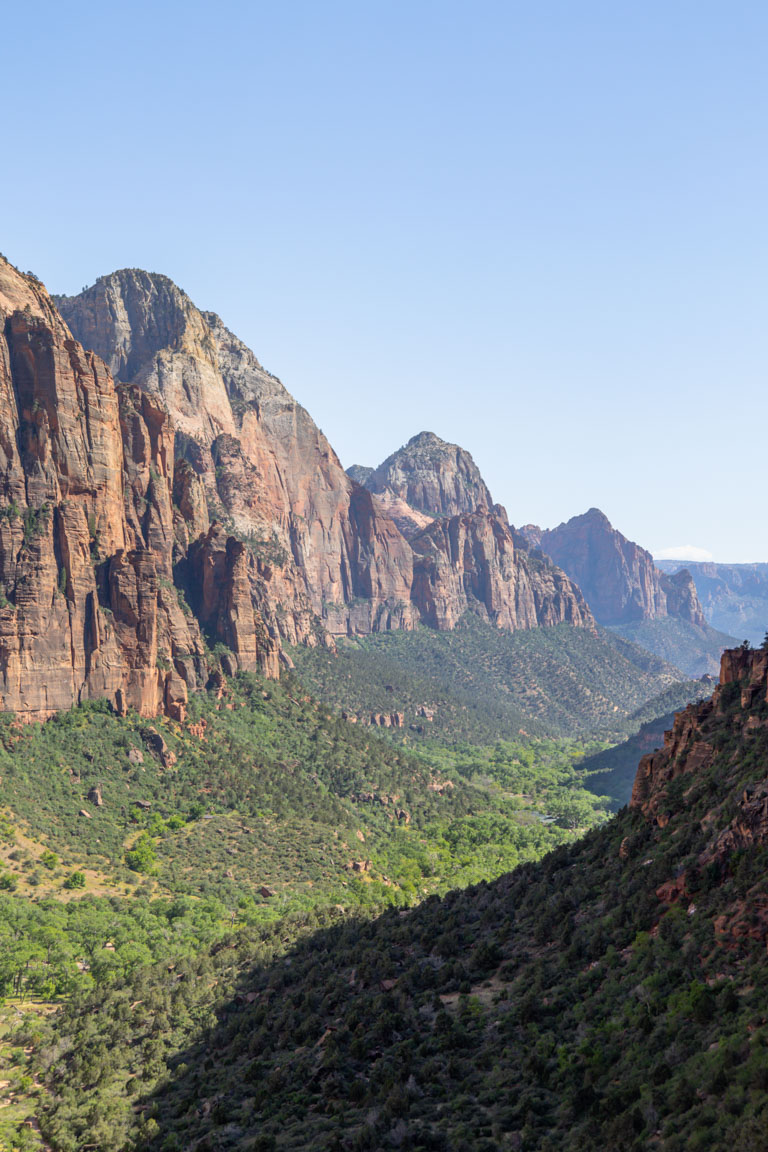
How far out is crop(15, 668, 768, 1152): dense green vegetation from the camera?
101 ft

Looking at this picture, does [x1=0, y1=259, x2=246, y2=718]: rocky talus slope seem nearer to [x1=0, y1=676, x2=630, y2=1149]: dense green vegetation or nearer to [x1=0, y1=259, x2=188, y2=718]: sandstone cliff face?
[x1=0, y1=259, x2=188, y2=718]: sandstone cliff face

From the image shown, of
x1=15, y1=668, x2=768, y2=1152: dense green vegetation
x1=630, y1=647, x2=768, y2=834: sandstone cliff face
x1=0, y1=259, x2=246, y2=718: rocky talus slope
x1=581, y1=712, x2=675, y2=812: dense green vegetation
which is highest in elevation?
x1=0, y1=259, x2=246, y2=718: rocky talus slope

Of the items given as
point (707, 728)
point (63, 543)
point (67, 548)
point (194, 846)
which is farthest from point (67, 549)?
point (707, 728)

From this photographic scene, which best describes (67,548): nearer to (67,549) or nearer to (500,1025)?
(67,549)

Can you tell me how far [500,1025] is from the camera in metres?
40.9

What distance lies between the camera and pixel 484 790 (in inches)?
6747

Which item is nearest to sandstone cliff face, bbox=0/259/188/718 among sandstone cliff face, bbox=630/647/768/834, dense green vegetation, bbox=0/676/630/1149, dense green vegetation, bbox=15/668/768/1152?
dense green vegetation, bbox=0/676/630/1149

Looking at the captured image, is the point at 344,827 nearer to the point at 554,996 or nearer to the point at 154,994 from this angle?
the point at 154,994

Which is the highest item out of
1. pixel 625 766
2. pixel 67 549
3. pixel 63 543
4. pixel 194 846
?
pixel 63 543

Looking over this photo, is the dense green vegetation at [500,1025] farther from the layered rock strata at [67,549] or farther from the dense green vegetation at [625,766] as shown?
the dense green vegetation at [625,766]

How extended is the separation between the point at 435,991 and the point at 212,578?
10433cm

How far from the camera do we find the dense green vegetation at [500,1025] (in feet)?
101

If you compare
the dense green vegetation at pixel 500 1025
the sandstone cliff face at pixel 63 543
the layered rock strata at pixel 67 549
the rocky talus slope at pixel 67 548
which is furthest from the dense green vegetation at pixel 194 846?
the layered rock strata at pixel 67 549

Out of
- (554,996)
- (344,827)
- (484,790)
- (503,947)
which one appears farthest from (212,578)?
(554,996)
